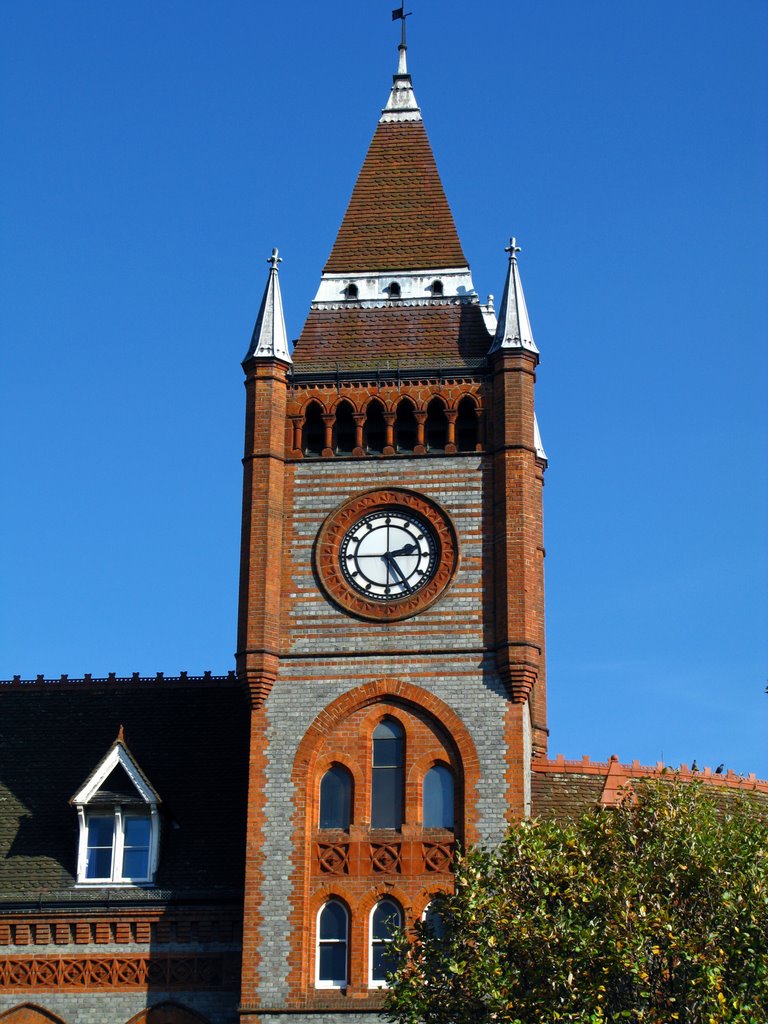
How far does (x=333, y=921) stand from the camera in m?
43.9

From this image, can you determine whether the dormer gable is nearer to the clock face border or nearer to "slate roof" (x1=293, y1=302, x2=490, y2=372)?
the clock face border

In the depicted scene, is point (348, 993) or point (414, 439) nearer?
point (348, 993)

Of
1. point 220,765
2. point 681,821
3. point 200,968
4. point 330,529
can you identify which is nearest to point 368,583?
point 330,529

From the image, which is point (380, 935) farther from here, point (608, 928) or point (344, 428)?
point (344, 428)

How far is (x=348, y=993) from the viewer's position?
42906mm

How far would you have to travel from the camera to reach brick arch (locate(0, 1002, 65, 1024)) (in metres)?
44.4

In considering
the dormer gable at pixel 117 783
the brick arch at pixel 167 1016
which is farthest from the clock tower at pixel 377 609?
the dormer gable at pixel 117 783

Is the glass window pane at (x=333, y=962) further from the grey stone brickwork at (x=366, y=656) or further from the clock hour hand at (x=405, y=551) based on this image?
the clock hour hand at (x=405, y=551)

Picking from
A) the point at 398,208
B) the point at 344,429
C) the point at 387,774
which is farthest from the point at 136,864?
the point at 398,208

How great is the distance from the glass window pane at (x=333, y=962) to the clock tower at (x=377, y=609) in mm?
43

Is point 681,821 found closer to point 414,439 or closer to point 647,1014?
point 647,1014

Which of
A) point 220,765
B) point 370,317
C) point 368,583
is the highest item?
point 370,317

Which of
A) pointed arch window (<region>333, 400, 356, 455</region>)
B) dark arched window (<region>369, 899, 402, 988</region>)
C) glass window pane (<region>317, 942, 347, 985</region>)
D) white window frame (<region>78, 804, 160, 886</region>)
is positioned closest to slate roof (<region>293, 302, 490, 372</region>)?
pointed arch window (<region>333, 400, 356, 455</region>)

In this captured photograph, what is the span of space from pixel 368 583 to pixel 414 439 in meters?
3.92
